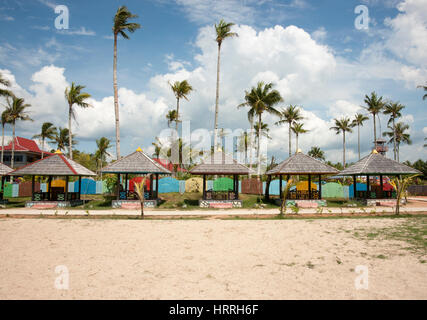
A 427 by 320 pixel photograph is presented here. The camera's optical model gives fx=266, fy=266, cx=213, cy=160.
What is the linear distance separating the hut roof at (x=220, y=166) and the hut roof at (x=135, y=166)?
8.28 feet

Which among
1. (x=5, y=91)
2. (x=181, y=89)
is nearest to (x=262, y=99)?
(x=181, y=89)

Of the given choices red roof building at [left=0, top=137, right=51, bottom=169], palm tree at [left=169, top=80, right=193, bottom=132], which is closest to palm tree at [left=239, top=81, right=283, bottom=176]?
palm tree at [left=169, top=80, right=193, bottom=132]

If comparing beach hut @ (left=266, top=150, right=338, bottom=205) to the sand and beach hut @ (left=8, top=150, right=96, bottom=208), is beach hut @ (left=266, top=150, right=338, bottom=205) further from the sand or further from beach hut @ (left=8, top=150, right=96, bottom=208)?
beach hut @ (left=8, top=150, right=96, bottom=208)

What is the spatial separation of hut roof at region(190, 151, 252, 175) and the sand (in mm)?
9394

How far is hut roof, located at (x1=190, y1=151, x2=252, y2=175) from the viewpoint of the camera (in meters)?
19.9

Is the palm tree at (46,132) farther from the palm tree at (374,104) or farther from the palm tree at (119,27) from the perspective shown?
the palm tree at (374,104)

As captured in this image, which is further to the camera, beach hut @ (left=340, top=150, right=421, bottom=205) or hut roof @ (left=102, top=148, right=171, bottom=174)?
beach hut @ (left=340, top=150, right=421, bottom=205)

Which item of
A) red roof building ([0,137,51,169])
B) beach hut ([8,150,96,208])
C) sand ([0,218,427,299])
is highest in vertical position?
red roof building ([0,137,51,169])

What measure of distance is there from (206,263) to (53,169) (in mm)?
18105

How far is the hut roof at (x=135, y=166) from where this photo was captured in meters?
19.7

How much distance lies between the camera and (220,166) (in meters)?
20.2

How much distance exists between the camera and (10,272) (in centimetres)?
591

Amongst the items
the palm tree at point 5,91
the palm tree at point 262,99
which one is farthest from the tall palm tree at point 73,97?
the palm tree at point 262,99
